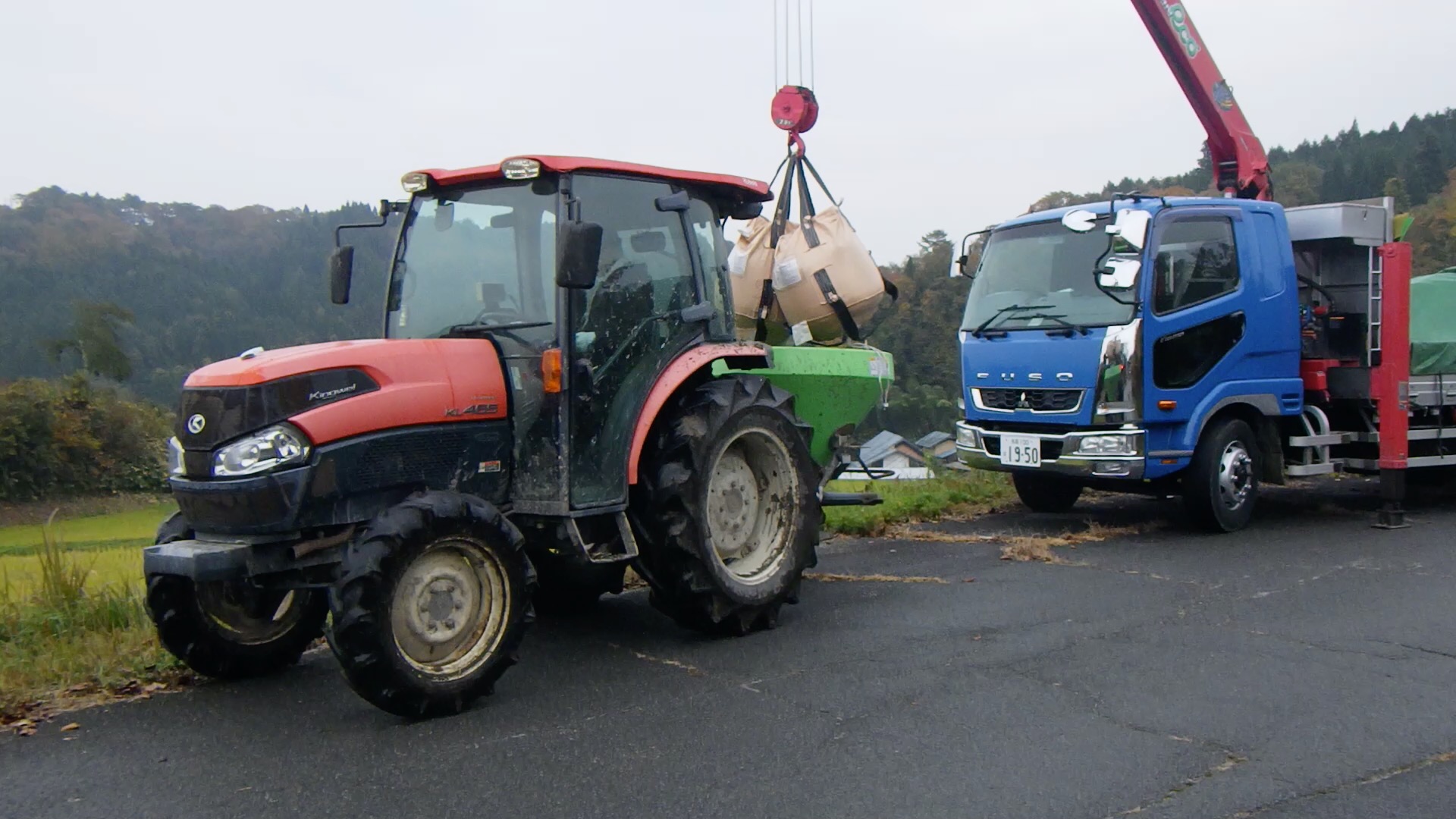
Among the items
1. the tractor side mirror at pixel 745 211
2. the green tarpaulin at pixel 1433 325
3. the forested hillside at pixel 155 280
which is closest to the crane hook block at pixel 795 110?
the tractor side mirror at pixel 745 211

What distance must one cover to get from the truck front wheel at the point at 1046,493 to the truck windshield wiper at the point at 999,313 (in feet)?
4.48

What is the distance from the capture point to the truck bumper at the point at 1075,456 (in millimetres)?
8648

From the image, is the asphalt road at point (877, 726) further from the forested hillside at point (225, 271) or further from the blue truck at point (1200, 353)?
the forested hillside at point (225, 271)

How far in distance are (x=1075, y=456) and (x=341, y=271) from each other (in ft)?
17.7

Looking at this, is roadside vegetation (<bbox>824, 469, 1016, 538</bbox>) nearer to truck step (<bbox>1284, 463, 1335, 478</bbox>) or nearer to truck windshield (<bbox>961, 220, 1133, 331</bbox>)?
truck windshield (<bbox>961, 220, 1133, 331</bbox>)

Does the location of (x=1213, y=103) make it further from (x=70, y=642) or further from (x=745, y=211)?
(x=70, y=642)

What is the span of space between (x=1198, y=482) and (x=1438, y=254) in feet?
81.5

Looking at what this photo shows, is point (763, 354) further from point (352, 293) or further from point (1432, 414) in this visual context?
point (1432, 414)

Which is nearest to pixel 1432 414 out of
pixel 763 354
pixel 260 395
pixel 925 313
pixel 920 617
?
pixel 920 617

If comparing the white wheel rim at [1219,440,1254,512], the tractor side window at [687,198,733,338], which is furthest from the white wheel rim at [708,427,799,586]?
the white wheel rim at [1219,440,1254,512]

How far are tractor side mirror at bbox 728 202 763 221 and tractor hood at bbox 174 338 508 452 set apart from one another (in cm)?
203

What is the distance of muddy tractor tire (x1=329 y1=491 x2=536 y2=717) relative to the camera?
4.48m

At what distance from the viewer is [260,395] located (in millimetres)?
4617

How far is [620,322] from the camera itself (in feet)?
18.8
